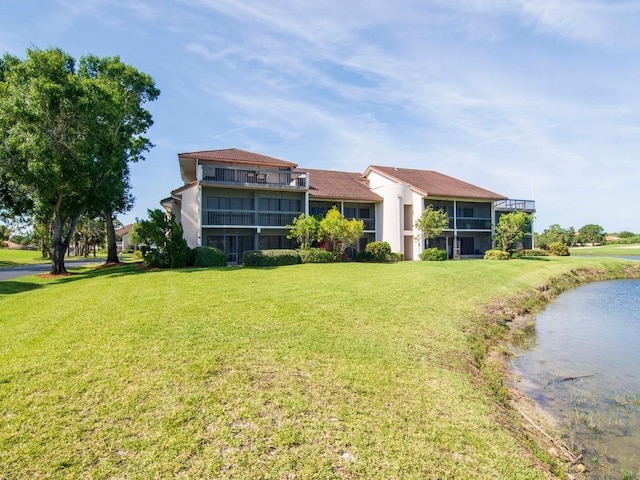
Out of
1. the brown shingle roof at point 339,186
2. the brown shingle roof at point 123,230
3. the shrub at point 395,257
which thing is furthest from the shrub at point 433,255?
the brown shingle roof at point 123,230

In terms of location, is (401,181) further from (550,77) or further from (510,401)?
(510,401)

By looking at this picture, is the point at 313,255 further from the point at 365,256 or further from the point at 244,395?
the point at 244,395

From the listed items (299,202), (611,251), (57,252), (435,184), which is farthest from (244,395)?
(611,251)

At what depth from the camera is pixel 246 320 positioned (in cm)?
917

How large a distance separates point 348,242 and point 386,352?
63.2ft

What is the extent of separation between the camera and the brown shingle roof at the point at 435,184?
33.7 m

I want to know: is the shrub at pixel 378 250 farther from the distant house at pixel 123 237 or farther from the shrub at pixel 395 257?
the distant house at pixel 123 237

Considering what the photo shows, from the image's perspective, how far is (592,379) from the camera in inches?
328

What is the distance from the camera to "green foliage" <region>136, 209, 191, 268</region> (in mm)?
21867

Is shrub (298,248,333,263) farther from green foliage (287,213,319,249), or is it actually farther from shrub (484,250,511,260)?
shrub (484,250,511,260)

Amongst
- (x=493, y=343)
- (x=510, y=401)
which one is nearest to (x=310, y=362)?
(x=510, y=401)

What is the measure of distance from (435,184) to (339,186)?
32.1ft

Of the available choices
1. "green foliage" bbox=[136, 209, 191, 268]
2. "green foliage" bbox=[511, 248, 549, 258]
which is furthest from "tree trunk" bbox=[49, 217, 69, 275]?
"green foliage" bbox=[511, 248, 549, 258]

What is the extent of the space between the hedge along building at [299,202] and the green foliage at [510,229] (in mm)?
1990
